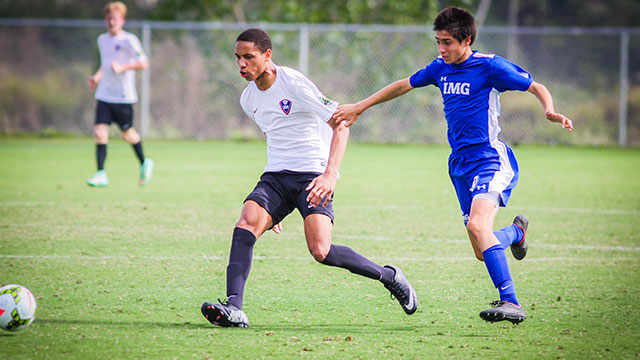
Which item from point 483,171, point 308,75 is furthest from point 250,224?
point 308,75

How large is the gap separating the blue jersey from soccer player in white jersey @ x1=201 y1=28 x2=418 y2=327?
0.76 metres

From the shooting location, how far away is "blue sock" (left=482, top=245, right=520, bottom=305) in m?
4.75

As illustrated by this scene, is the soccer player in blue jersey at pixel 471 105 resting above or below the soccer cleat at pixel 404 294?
above

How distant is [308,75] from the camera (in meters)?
19.1

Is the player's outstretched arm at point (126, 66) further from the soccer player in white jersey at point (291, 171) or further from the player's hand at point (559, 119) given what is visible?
the player's hand at point (559, 119)

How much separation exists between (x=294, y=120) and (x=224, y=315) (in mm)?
1452

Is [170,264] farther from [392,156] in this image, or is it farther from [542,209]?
[392,156]

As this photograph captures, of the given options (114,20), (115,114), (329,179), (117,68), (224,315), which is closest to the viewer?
(224,315)

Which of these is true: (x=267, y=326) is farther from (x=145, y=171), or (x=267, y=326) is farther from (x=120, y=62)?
(x=120, y=62)

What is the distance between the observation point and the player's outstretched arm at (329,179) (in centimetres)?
485

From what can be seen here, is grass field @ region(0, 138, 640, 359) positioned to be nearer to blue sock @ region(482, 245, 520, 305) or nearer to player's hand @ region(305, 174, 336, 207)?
blue sock @ region(482, 245, 520, 305)

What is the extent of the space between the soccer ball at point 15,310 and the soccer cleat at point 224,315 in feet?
3.05

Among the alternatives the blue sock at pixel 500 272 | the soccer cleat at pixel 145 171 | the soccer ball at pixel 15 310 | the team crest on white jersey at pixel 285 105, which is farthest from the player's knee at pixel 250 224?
the soccer cleat at pixel 145 171

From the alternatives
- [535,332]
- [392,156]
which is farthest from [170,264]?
[392,156]
